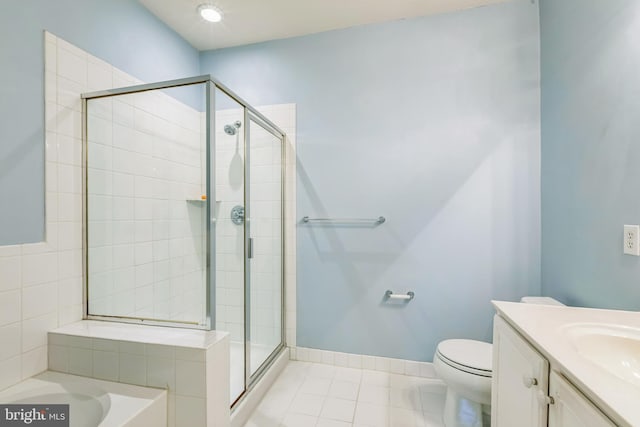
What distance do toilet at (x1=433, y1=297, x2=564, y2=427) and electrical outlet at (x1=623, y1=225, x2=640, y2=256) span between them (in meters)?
0.52

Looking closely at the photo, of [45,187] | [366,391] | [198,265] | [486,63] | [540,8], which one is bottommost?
[366,391]

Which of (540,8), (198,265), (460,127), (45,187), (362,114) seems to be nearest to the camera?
(45,187)

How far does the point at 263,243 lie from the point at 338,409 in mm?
1121

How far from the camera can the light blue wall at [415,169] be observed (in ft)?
6.07

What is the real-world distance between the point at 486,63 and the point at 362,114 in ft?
2.84

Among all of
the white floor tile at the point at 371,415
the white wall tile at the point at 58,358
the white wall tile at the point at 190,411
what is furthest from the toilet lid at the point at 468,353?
the white wall tile at the point at 58,358

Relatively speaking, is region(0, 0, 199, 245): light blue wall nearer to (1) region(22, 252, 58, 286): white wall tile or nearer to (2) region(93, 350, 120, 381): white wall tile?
(1) region(22, 252, 58, 286): white wall tile

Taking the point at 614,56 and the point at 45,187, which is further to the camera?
the point at 45,187

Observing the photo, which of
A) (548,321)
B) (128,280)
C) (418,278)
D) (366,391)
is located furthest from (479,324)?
(128,280)

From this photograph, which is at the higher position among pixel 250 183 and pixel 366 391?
pixel 250 183

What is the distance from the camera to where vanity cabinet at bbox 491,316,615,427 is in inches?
26.2

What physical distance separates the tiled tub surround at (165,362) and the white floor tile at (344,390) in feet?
2.37

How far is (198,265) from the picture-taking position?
5.35 feet

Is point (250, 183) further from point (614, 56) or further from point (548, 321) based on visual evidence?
point (614, 56)
